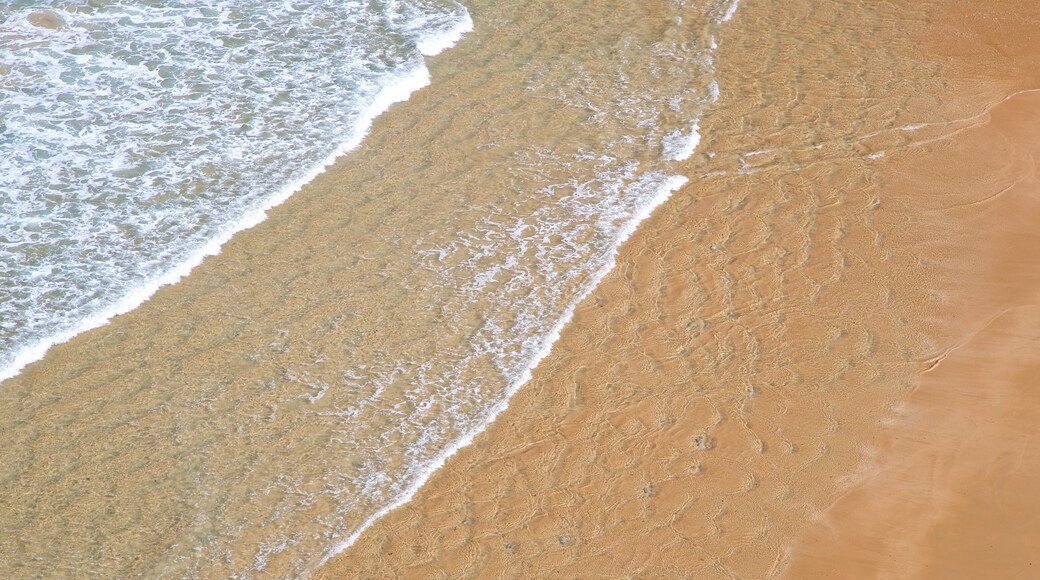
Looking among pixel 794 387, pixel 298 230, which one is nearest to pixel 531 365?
pixel 794 387

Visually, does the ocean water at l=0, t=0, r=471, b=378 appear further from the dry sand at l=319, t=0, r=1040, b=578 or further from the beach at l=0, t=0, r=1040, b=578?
the dry sand at l=319, t=0, r=1040, b=578

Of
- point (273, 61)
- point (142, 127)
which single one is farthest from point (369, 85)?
point (142, 127)

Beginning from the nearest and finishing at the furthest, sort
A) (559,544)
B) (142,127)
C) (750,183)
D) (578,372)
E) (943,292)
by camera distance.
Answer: (559,544), (578,372), (943,292), (750,183), (142,127)

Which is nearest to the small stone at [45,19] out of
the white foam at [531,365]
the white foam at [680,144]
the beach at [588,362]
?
the beach at [588,362]

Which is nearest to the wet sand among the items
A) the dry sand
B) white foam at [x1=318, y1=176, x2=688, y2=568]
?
the dry sand

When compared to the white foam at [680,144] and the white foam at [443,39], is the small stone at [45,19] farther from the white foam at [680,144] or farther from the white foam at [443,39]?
the white foam at [680,144]

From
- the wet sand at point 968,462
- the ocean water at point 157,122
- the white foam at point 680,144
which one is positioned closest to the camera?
the wet sand at point 968,462

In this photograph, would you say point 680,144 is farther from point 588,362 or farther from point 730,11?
point 730,11

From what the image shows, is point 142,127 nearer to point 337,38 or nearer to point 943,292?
point 337,38
